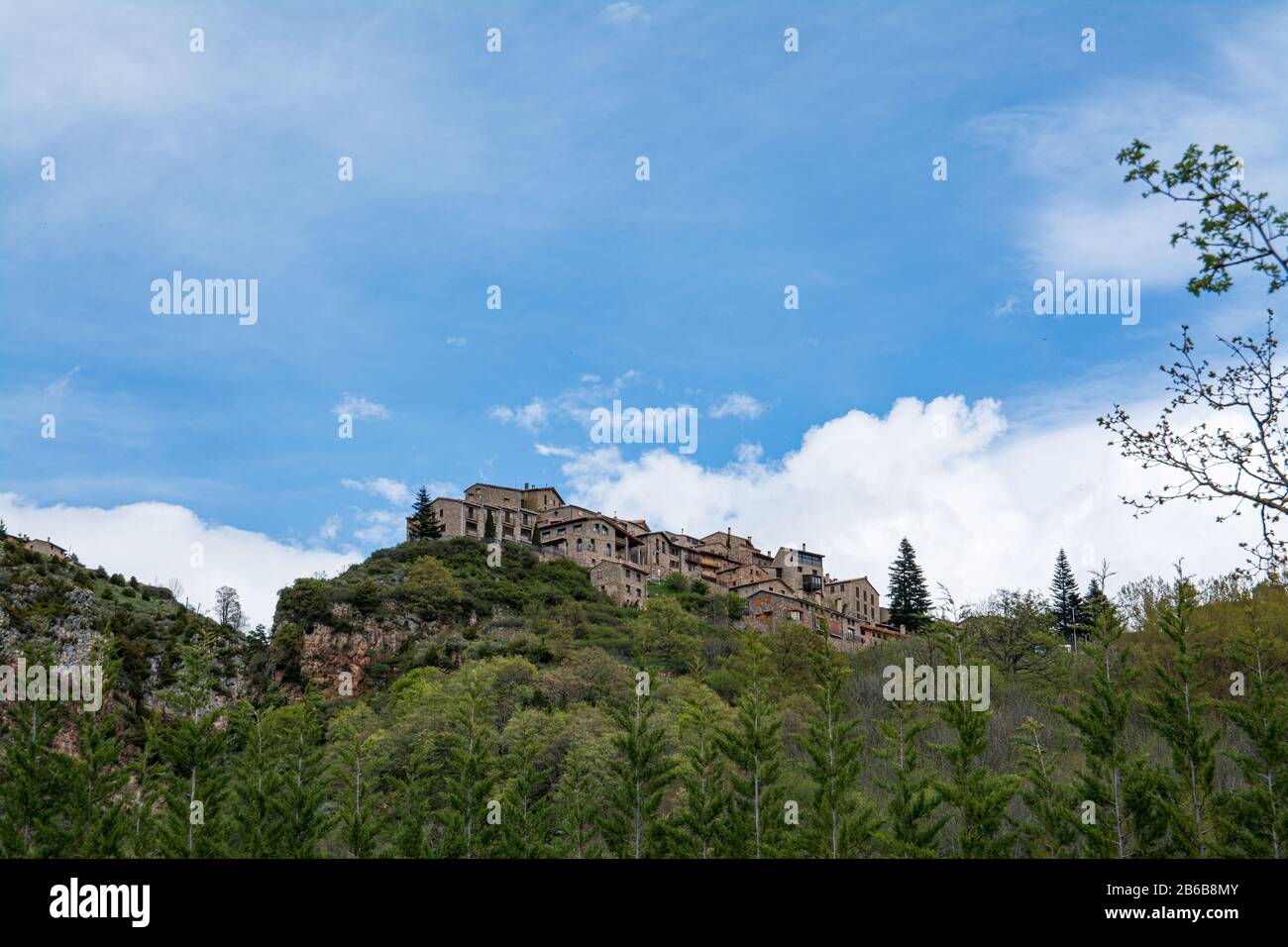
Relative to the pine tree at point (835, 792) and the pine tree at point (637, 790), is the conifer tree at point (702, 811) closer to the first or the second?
the pine tree at point (637, 790)

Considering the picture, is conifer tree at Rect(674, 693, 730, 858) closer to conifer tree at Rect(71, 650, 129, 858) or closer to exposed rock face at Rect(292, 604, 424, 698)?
conifer tree at Rect(71, 650, 129, 858)

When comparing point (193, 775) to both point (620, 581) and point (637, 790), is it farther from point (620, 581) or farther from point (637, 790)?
point (620, 581)

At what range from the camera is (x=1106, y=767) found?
2702cm

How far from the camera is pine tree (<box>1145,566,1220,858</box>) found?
25672 mm

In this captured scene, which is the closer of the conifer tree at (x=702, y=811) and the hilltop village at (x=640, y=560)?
the conifer tree at (x=702, y=811)

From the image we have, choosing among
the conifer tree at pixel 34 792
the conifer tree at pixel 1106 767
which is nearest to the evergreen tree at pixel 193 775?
the conifer tree at pixel 34 792

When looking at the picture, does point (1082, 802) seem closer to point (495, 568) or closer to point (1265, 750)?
point (1265, 750)

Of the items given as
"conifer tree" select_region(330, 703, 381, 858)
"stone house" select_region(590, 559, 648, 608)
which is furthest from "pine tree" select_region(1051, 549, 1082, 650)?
"conifer tree" select_region(330, 703, 381, 858)

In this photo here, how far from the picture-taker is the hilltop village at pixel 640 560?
108 metres

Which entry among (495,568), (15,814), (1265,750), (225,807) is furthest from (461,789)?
(495,568)

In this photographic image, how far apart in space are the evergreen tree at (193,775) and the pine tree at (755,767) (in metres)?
15.4

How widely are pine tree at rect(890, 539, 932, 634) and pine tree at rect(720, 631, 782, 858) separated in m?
88.1

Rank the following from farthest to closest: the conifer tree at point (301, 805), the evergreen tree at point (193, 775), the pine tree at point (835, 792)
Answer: the conifer tree at point (301, 805) → the evergreen tree at point (193, 775) → the pine tree at point (835, 792)
